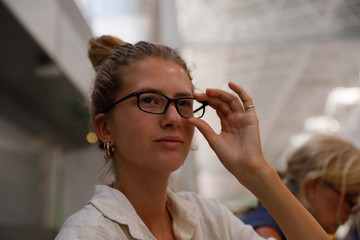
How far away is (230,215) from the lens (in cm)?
176

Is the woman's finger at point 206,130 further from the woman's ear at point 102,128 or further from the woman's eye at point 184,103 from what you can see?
the woman's ear at point 102,128

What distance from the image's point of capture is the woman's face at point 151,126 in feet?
4.58

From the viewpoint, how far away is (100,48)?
1.93 metres

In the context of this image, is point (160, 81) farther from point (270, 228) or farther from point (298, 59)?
point (298, 59)

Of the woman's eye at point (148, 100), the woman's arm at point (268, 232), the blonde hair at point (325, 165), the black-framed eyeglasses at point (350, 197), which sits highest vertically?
the woman's eye at point (148, 100)

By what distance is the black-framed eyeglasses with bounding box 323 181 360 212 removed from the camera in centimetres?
238

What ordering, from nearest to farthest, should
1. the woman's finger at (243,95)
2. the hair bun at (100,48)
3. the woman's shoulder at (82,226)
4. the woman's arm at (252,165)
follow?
the woman's shoulder at (82,226) < the woman's arm at (252,165) < the woman's finger at (243,95) < the hair bun at (100,48)

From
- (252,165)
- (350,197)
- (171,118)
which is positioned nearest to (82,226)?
(171,118)

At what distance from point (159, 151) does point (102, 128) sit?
1.01ft

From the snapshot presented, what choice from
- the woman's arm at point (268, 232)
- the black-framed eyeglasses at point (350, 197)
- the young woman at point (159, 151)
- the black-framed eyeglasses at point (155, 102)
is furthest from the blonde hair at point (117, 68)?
the black-framed eyeglasses at point (350, 197)

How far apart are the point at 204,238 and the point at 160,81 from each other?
64 cm

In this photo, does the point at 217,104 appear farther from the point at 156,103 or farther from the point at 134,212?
the point at 134,212

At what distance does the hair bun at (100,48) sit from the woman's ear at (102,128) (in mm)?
405

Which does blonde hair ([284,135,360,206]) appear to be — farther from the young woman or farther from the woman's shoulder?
the woman's shoulder
